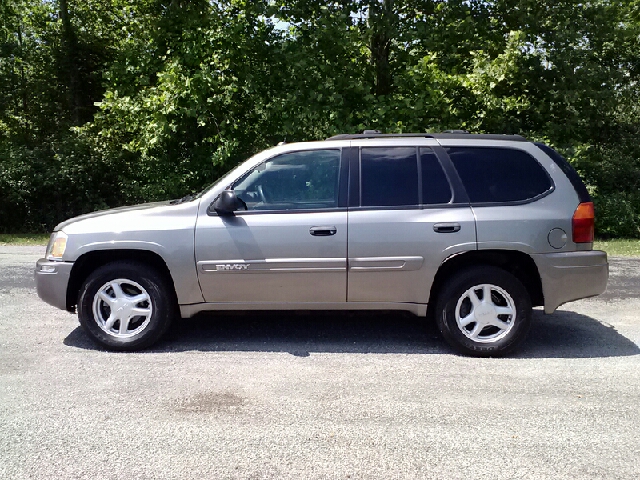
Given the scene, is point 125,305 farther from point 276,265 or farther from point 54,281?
point 276,265

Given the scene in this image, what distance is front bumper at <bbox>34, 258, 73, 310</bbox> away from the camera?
534 cm

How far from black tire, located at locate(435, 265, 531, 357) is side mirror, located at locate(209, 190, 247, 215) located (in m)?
1.90


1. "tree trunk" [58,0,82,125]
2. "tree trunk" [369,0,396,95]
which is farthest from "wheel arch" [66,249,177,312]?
"tree trunk" [58,0,82,125]

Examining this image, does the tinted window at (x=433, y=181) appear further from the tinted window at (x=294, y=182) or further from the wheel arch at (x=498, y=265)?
the tinted window at (x=294, y=182)

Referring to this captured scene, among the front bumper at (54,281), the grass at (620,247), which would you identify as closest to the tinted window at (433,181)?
the front bumper at (54,281)

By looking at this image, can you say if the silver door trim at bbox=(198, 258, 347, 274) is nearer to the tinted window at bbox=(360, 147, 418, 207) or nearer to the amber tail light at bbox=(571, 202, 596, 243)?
the tinted window at bbox=(360, 147, 418, 207)

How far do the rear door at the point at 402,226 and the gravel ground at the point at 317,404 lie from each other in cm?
62

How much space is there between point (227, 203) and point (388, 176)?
1.41m

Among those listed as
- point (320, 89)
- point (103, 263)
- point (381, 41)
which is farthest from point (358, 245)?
point (381, 41)

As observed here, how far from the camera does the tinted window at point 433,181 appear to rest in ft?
17.5

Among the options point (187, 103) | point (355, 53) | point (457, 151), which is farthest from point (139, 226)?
point (355, 53)

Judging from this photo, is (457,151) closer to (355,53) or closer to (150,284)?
(150,284)

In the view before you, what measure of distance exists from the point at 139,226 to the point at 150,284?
504mm

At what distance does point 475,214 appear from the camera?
526 centimetres
